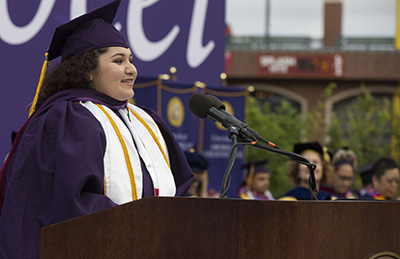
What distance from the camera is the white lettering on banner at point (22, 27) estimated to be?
4.45m

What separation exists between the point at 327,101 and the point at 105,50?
23.5m

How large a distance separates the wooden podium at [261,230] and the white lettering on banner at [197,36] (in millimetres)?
4999

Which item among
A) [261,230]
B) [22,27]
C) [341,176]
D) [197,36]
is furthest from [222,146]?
[261,230]

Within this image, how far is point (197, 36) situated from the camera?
6.92 m

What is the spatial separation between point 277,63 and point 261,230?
2328cm

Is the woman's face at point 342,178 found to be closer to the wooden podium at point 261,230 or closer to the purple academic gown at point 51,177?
the purple academic gown at point 51,177

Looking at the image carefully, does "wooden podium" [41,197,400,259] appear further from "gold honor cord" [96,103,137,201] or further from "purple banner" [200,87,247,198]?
"purple banner" [200,87,247,198]

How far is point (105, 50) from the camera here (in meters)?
2.93

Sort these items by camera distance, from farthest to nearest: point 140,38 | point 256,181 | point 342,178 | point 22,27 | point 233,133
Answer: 1. point 256,181
2. point 342,178
3. point 140,38
4. point 22,27
5. point 233,133

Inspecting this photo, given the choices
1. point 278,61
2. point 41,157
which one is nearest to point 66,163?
point 41,157

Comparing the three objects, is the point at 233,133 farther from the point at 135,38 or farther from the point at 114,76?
the point at 135,38

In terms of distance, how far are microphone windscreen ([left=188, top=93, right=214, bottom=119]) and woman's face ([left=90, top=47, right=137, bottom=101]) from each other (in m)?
0.41

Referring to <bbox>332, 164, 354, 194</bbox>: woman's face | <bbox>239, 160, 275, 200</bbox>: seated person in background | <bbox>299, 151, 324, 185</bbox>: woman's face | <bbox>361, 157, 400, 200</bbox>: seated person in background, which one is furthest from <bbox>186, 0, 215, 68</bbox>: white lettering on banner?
<bbox>239, 160, 275, 200</bbox>: seated person in background

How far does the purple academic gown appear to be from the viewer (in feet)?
8.01
